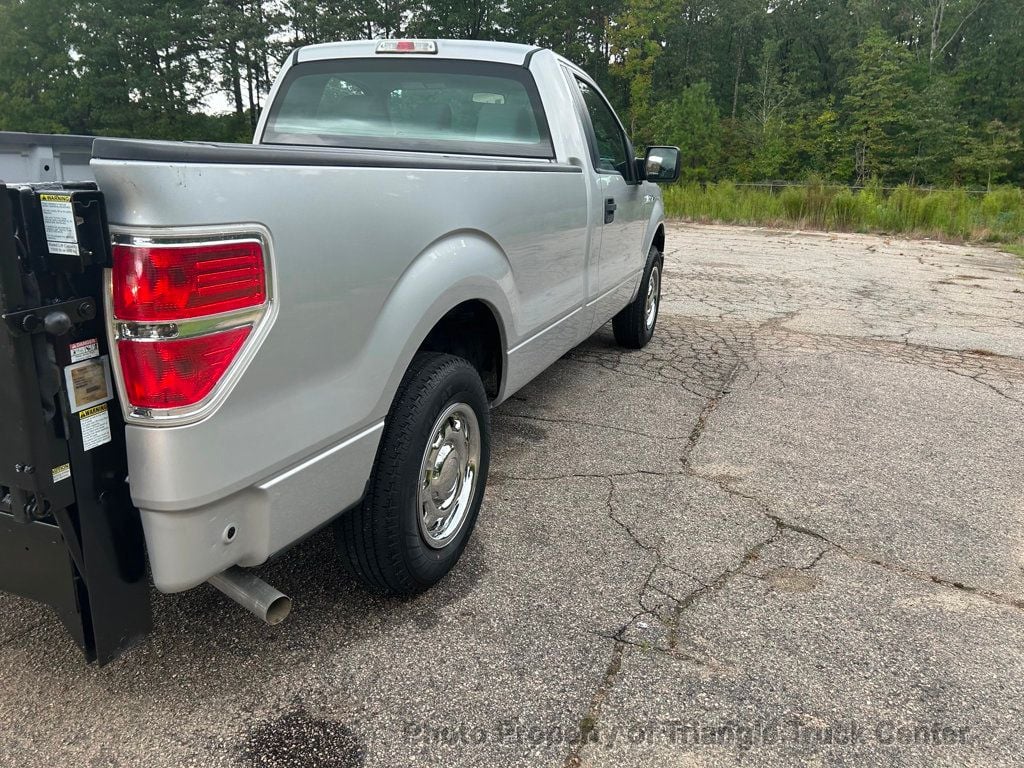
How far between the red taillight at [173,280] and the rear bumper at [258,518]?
443 millimetres

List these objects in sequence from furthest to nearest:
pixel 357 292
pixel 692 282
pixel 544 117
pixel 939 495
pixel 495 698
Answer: pixel 692 282, pixel 544 117, pixel 939 495, pixel 495 698, pixel 357 292

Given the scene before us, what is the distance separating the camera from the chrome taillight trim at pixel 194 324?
4.94ft

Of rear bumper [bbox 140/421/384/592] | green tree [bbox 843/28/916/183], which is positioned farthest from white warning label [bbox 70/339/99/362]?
green tree [bbox 843/28/916/183]

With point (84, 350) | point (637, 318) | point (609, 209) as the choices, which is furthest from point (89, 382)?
point (637, 318)

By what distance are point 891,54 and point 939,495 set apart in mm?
52919

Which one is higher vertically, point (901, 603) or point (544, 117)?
point (544, 117)

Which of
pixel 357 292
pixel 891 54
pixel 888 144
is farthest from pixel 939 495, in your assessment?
pixel 891 54

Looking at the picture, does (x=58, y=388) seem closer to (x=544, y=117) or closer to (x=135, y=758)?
(x=135, y=758)

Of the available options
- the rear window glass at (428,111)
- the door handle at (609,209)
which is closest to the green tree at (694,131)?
the door handle at (609,209)

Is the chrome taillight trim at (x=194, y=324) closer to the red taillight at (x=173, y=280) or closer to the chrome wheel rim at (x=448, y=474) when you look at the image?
the red taillight at (x=173, y=280)

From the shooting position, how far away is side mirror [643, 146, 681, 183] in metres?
4.90

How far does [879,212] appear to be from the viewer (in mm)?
17672

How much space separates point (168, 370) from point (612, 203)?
3269mm

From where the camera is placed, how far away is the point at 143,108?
154 feet
